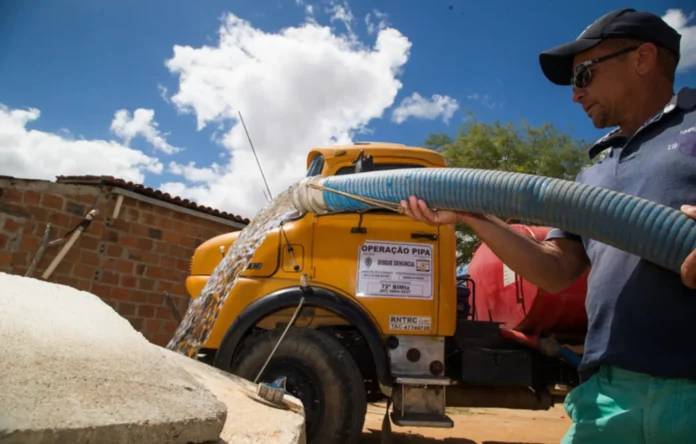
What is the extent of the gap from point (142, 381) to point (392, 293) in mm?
2769

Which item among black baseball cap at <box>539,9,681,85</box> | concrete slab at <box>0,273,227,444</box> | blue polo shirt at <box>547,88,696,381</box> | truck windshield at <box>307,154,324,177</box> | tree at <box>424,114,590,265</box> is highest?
tree at <box>424,114,590,265</box>

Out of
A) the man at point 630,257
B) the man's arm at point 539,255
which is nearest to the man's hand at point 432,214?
the man at point 630,257

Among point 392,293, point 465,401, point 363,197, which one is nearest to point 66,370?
point 363,197

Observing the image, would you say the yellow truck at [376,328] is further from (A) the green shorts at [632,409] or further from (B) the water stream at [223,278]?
(A) the green shorts at [632,409]

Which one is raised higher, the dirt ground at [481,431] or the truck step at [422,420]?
the truck step at [422,420]

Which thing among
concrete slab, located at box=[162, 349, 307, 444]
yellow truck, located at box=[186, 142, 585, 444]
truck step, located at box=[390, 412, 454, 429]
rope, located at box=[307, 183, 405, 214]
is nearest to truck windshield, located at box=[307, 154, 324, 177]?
yellow truck, located at box=[186, 142, 585, 444]

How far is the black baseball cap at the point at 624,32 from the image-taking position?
66.2 inches

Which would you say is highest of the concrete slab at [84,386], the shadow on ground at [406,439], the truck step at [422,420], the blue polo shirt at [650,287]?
the blue polo shirt at [650,287]

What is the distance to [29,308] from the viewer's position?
163 cm

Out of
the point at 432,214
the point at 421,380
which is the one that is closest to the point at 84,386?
the point at 432,214

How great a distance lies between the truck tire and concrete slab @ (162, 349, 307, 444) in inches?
49.1

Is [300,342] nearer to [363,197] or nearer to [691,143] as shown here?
[363,197]

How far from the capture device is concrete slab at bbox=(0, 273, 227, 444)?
107 cm

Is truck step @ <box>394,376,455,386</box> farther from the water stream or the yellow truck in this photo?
the water stream
